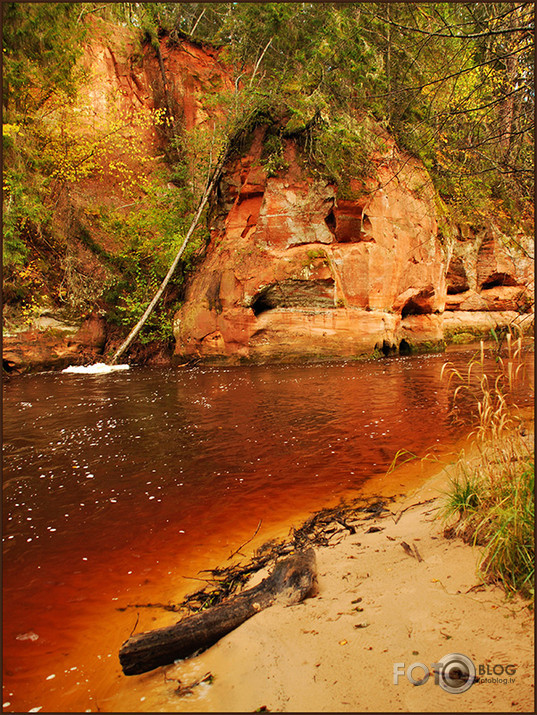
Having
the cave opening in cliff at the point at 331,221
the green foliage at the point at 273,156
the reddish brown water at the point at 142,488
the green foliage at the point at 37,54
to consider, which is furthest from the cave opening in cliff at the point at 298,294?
the green foliage at the point at 37,54

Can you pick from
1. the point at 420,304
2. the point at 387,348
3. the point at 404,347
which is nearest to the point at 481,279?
the point at 420,304

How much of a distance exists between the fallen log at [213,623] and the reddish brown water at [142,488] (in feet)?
0.52

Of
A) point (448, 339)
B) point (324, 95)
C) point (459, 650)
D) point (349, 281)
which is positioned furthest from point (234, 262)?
point (459, 650)

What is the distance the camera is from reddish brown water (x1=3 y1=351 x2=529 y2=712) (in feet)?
8.93

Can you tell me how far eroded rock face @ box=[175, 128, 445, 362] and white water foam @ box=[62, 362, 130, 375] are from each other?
2.51 meters

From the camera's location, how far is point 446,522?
2818 mm

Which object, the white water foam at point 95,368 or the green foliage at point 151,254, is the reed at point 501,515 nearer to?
the white water foam at point 95,368

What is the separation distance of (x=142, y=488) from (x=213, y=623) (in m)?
2.85

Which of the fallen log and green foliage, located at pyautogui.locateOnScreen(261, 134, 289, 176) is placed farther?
green foliage, located at pyautogui.locateOnScreen(261, 134, 289, 176)

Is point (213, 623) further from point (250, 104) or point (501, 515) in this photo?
point (250, 104)

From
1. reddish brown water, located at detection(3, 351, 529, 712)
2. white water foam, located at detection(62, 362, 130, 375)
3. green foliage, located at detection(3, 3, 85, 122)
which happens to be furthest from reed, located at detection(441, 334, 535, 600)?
green foliage, located at detection(3, 3, 85, 122)

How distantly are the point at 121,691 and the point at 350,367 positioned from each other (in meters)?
11.3

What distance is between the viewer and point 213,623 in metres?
2.40

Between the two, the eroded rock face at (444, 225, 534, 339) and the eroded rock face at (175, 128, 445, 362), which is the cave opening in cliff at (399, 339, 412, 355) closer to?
the eroded rock face at (175, 128, 445, 362)
